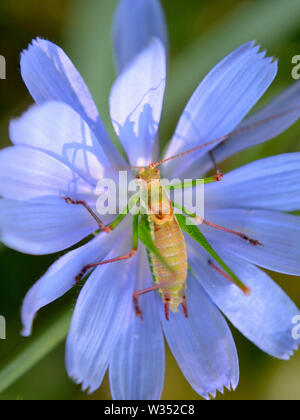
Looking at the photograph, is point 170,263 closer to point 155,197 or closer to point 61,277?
point 155,197

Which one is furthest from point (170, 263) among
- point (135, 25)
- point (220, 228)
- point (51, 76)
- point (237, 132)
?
point (135, 25)

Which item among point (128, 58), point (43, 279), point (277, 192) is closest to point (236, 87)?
point (277, 192)

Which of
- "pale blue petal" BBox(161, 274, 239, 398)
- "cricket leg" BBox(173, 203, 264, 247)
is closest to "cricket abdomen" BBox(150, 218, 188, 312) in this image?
"cricket leg" BBox(173, 203, 264, 247)

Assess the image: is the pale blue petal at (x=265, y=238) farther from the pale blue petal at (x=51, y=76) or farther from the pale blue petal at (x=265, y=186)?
the pale blue petal at (x=51, y=76)

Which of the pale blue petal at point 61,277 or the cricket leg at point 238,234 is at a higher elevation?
the cricket leg at point 238,234

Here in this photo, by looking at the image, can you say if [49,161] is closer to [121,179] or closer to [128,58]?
[121,179]

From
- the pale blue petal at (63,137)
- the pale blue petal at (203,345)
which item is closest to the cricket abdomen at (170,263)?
the pale blue petal at (203,345)
